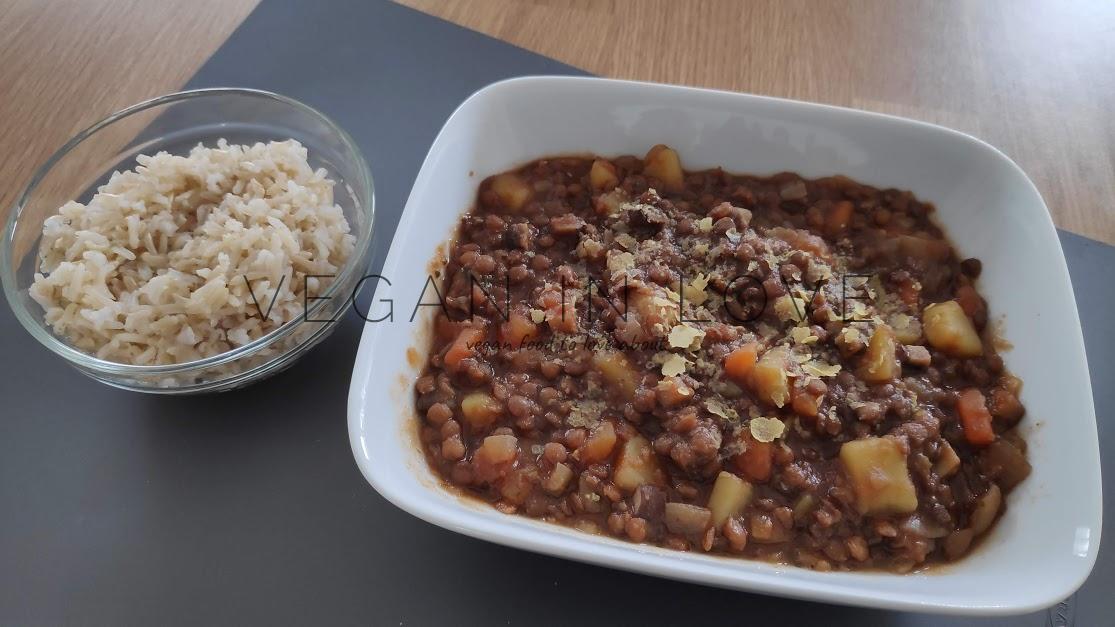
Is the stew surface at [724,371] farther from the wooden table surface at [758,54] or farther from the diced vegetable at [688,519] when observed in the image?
the wooden table surface at [758,54]

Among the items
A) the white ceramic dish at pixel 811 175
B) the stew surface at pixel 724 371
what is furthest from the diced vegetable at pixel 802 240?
the white ceramic dish at pixel 811 175

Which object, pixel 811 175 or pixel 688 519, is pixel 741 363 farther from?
pixel 811 175

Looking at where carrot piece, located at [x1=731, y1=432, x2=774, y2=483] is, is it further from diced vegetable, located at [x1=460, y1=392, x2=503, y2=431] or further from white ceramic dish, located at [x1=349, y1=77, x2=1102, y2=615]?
diced vegetable, located at [x1=460, y1=392, x2=503, y2=431]

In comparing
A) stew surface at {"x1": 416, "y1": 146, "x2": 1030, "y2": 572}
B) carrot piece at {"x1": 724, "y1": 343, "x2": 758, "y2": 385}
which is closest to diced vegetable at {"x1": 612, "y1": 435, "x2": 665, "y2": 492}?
stew surface at {"x1": 416, "y1": 146, "x2": 1030, "y2": 572}

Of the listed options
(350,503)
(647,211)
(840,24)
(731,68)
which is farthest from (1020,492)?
(840,24)

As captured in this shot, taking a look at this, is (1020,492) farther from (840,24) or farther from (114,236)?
(114,236)

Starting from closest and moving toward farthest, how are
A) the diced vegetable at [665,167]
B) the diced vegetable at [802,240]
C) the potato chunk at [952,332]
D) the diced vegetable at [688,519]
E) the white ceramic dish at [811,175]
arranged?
the white ceramic dish at [811,175] < the diced vegetable at [688,519] < the potato chunk at [952,332] < the diced vegetable at [802,240] < the diced vegetable at [665,167]

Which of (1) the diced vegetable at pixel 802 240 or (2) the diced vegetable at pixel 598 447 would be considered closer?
(2) the diced vegetable at pixel 598 447
